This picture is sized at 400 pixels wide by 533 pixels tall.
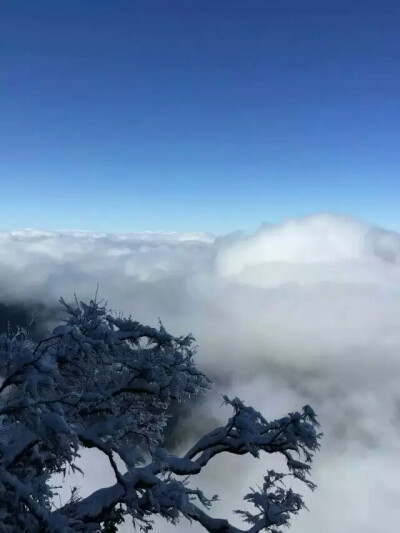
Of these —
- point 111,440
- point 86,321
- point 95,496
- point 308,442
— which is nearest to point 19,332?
point 86,321

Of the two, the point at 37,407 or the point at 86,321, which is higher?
the point at 86,321

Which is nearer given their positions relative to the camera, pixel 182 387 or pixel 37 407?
pixel 37 407

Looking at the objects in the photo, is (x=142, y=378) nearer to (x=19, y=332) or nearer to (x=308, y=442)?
(x=19, y=332)

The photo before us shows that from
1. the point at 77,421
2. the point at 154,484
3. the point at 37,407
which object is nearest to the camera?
the point at 37,407

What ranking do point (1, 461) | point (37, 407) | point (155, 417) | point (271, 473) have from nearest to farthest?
point (37, 407) < point (1, 461) < point (271, 473) < point (155, 417)

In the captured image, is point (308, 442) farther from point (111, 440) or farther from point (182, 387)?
point (111, 440)

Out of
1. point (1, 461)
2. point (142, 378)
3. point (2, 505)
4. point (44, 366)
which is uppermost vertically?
point (142, 378)
